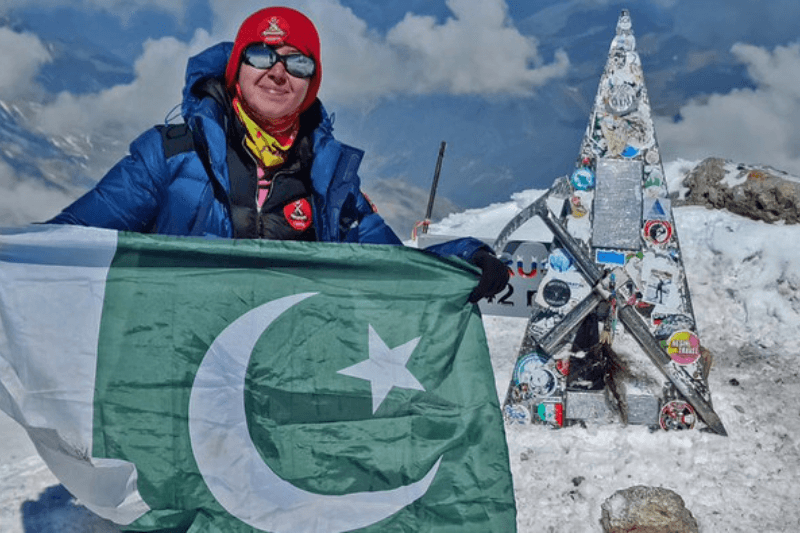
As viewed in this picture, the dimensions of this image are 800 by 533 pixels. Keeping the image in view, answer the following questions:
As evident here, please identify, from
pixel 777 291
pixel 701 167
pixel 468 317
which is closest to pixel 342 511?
pixel 468 317

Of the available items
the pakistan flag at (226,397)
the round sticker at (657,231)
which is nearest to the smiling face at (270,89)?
the pakistan flag at (226,397)

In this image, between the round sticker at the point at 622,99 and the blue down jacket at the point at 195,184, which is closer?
the blue down jacket at the point at 195,184

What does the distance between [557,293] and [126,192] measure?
4094mm

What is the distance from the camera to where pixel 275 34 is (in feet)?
12.2

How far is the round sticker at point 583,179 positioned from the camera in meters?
6.72

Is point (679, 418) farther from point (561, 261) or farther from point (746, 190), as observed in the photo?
point (746, 190)

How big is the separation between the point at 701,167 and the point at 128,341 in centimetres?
834

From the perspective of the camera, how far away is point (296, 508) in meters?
3.62

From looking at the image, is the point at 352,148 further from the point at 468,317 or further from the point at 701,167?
the point at 701,167

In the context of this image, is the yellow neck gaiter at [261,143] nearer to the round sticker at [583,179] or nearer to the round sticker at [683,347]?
the round sticker at [583,179]

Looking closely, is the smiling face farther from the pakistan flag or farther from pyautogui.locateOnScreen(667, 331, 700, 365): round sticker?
pyautogui.locateOnScreen(667, 331, 700, 365): round sticker

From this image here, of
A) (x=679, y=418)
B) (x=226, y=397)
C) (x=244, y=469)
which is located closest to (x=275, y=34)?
(x=226, y=397)

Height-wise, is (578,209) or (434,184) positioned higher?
(434,184)

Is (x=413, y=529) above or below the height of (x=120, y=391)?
below
